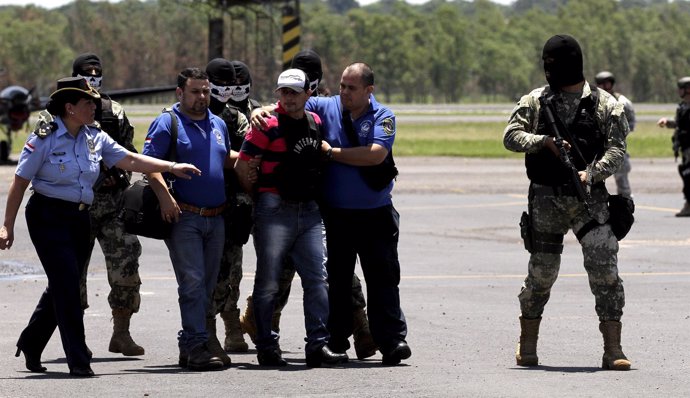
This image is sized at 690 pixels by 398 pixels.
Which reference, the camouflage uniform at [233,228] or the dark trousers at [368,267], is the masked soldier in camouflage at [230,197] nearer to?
the camouflage uniform at [233,228]

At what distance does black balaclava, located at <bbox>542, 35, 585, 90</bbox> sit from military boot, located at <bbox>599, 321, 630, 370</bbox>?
1555 millimetres

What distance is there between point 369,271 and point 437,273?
545 cm

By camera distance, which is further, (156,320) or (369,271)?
(156,320)

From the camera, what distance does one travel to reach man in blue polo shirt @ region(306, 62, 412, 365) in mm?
9805

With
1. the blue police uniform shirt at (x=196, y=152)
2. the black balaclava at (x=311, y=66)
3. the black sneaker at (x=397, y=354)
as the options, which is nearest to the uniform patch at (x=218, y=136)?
the blue police uniform shirt at (x=196, y=152)

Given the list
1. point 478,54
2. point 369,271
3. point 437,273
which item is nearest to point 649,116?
point 437,273

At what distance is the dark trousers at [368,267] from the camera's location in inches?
394

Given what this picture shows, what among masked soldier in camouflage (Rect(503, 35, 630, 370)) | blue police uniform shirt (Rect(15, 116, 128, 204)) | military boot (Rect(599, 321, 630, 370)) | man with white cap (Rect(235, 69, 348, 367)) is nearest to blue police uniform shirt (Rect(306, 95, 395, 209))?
man with white cap (Rect(235, 69, 348, 367))

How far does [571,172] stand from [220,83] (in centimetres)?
240

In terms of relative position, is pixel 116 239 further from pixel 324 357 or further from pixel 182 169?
pixel 324 357

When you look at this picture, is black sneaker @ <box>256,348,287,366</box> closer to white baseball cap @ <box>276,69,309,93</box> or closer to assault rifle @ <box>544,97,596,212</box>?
white baseball cap @ <box>276,69,309,93</box>

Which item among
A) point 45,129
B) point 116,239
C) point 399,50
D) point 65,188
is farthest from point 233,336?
point 399,50

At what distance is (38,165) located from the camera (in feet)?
30.1

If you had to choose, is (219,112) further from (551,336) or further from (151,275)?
(151,275)
